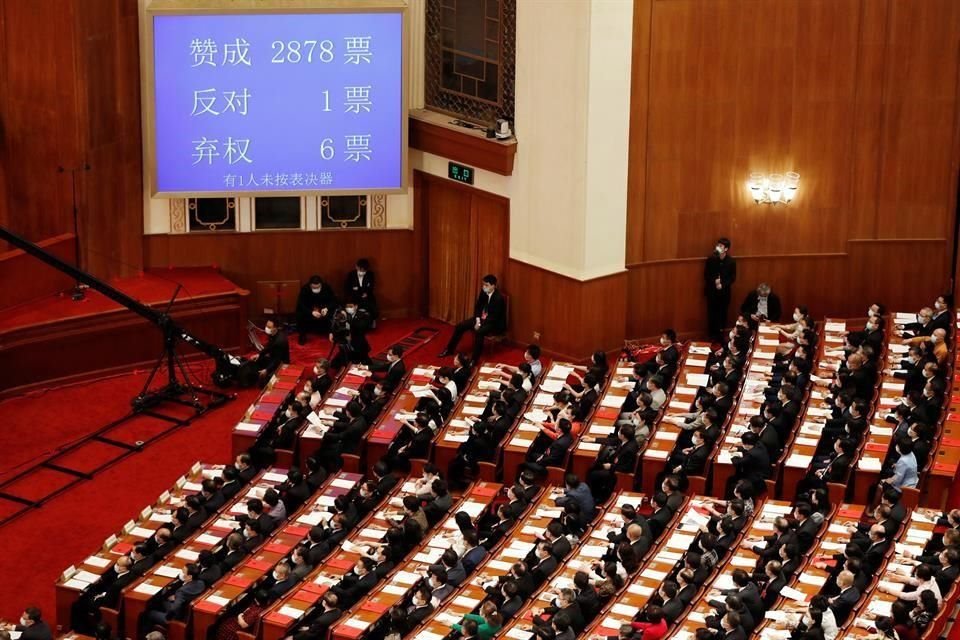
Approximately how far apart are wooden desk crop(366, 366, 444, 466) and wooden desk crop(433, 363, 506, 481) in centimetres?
45

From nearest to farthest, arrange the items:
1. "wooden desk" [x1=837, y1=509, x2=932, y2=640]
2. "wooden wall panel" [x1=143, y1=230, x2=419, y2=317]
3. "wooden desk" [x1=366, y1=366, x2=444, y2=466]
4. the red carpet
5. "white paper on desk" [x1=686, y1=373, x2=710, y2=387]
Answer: "wooden desk" [x1=837, y1=509, x2=932, y2=640]
the red carpet
"wooden desk" [x1=366, y1=366, x2=444, y2=466]
"white paper on desk" [x1=686, y1=373, x2=710, y2=387]
"wooden wall panel" [x1=143, y1=230, x2=419, y2=317]

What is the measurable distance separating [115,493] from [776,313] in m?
8.68

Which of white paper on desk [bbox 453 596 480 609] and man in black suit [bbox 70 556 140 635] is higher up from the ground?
white paper on desk [bbox 453 596 480 609]

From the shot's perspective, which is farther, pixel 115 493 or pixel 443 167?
pixel 443 167

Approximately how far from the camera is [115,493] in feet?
65.9

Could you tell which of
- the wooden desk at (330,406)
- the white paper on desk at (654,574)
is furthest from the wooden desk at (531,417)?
the white paper on desk at (654,574)

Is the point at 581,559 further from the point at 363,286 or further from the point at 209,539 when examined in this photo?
the point at 363,286

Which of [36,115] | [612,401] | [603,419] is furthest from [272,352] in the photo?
[603,419]

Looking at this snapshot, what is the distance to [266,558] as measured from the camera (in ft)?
57.9

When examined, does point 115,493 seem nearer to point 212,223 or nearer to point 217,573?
point 217,573

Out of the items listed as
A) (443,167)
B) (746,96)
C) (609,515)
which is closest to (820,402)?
(609,515)

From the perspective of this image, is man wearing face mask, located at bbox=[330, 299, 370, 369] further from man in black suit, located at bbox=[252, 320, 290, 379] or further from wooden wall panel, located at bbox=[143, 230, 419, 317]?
wooden wall panel, located at bbox=[143, 230, 419, 317]

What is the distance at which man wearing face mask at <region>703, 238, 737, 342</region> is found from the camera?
23656 mm

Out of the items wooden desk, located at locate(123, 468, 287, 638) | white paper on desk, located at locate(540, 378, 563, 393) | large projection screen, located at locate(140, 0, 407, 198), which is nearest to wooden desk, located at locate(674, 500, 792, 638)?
white paper on desk, located at locate(540, 378, 563, 393)
